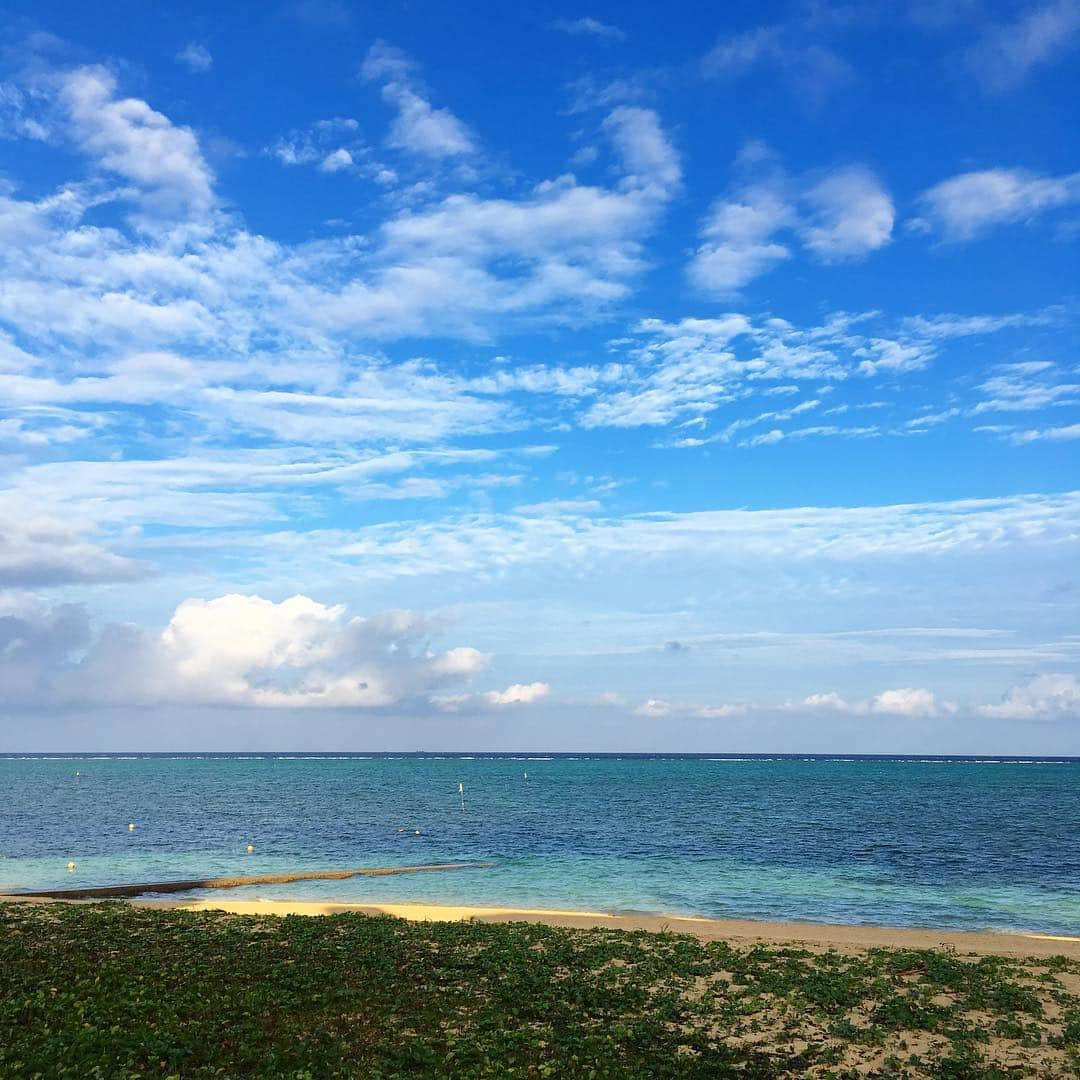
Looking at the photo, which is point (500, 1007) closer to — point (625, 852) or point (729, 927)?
point (729, 927)

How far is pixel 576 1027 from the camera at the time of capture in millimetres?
22234

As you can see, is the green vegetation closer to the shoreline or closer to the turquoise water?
the shoreline

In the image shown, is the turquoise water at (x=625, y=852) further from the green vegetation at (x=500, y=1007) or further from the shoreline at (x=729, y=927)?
the green vegetation at (x=500, y=1007)

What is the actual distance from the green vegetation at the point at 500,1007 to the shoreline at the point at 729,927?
13.6ft

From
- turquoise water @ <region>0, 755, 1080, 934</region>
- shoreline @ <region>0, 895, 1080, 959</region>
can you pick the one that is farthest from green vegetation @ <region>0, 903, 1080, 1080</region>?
Answer: turquoise water @ <region>0, 755, 1080, 934</region>

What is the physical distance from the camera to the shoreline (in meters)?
35.0

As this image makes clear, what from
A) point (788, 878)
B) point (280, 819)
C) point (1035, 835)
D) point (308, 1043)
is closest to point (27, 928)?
point (308, 1043)

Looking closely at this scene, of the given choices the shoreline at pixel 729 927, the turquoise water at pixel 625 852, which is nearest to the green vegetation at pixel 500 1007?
the shoreline at pixel 729 927

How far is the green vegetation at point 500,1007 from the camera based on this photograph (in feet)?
64.9

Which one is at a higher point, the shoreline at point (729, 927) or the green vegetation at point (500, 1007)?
the green vegetation at point (500, 1007)

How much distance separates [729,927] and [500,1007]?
19.2m

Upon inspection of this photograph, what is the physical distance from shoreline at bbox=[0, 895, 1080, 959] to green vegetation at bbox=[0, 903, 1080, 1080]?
4.13m

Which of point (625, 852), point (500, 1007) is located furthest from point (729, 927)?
point (625, 852)

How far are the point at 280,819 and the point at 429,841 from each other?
3346 cm
